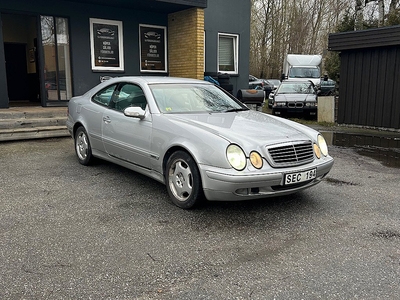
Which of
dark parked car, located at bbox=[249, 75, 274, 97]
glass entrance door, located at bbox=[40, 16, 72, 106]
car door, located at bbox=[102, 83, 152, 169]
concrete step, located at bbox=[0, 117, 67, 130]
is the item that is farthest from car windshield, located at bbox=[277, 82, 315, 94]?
car door, located at bbox=[102, 83, 152, 169]

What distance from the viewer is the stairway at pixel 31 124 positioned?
26.8ft

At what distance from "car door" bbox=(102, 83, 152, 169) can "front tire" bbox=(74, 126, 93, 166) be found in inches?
25.2

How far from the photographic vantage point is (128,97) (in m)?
5.30

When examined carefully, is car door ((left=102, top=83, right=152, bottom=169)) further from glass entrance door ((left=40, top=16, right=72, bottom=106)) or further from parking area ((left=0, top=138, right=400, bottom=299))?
glass entrance door ((left=40, top=16, right=72, bottom=106))

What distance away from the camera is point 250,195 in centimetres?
379

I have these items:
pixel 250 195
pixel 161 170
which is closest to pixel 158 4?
pixel 161 170

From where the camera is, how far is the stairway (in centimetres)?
816

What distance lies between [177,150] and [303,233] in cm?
160

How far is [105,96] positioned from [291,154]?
3.11m

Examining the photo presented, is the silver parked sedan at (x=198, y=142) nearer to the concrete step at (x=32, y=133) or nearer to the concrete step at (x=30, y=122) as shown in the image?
the concrete step at (x=32, y=133)

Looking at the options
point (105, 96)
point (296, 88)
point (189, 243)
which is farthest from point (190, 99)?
point (296, 88)

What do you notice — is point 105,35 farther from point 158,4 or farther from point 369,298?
point 369,298

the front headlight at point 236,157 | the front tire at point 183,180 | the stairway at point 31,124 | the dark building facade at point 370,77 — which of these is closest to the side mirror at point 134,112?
the front tire at point 183,180

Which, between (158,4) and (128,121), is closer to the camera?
(128,121)
